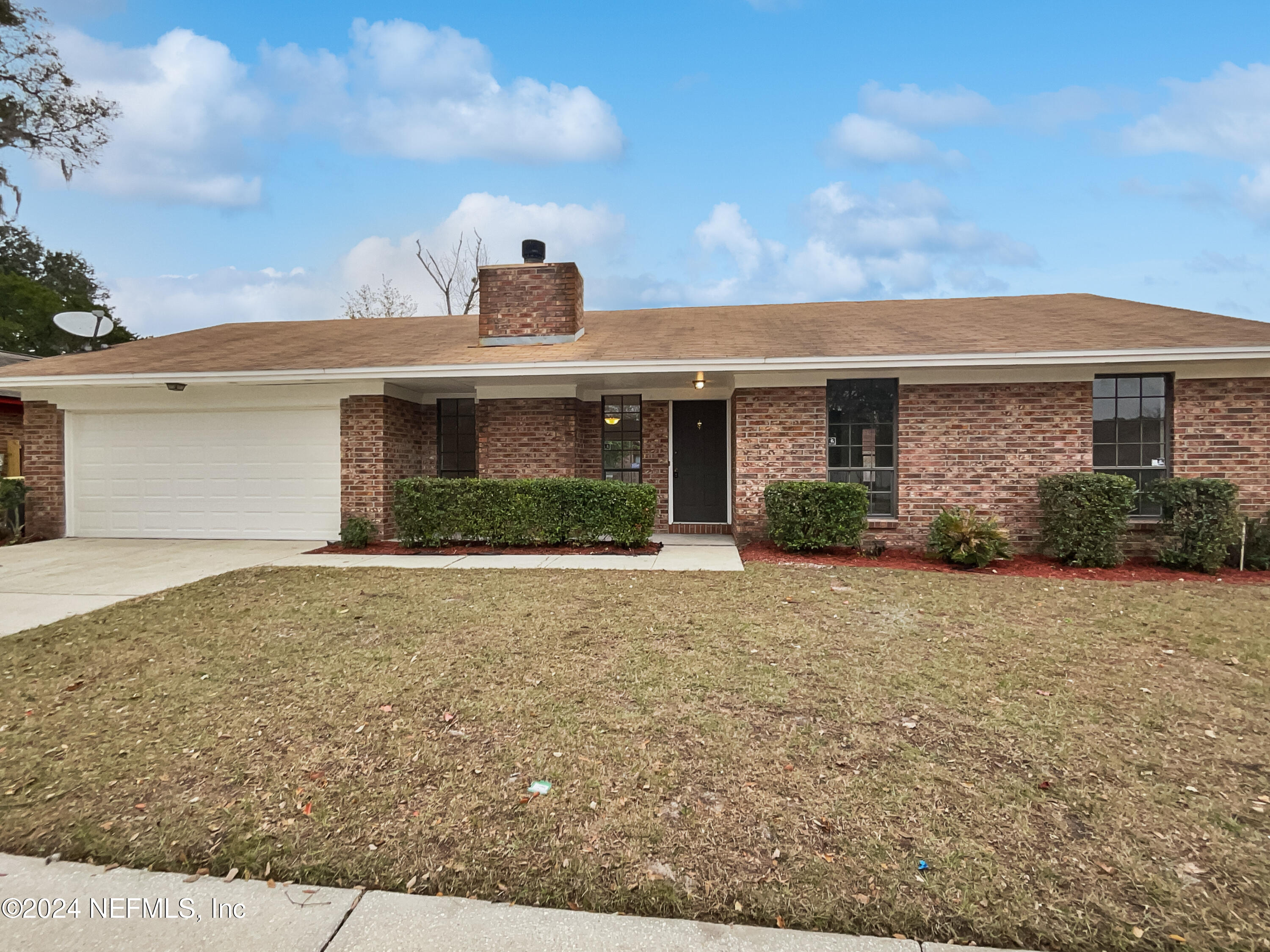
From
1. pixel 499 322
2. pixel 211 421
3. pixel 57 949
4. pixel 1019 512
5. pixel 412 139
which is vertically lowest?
pixel 57 949

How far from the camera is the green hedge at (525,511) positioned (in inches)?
322

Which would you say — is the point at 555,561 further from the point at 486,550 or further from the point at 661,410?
the point at 661,410

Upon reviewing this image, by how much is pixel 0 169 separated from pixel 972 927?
2472 centimetres

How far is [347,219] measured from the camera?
1934cm

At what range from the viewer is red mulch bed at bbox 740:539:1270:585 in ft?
22.6

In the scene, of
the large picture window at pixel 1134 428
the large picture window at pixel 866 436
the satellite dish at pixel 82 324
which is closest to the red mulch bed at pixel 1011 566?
the large picture window at pixel 866 436

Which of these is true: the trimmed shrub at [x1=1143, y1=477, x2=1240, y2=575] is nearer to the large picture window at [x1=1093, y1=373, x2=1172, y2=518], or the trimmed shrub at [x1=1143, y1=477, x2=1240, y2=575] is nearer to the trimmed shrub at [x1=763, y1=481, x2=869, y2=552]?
the large picture window at [x1=1093, y1=373, x2=1172, y2=518]

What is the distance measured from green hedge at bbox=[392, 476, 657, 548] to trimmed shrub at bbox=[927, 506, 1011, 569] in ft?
12.0

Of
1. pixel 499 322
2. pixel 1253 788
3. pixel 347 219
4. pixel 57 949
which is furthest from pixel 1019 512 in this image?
pixel 347 219

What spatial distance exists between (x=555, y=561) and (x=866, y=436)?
15.3 feet

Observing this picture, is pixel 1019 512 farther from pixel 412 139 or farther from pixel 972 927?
pixel 412 139

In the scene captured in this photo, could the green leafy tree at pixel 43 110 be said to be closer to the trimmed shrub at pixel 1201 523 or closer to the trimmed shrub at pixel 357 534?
the trimmed shrub at pixel 357 534

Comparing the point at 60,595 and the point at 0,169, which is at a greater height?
the point at 0,169

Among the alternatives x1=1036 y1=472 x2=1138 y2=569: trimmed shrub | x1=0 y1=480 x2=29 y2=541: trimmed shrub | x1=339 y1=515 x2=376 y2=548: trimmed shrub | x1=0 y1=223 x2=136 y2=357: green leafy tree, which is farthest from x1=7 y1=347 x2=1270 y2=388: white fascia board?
x1=0 y1=223 x2=136 y2=357: green leafy tree
